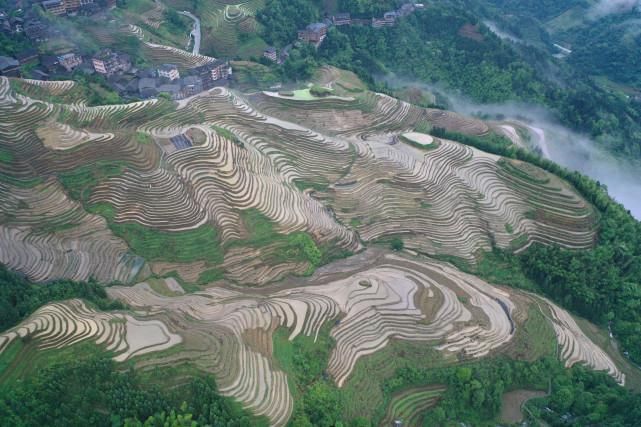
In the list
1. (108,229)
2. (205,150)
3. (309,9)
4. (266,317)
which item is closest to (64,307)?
(108,229)

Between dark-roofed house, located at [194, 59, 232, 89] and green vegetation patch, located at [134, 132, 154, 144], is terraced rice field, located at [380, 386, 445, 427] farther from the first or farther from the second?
dark-roofed house, located at [194, 59, 232, 89]

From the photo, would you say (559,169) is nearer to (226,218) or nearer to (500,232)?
(500,232)

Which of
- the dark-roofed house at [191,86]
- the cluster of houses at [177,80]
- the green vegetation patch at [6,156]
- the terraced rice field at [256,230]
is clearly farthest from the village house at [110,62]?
the green vegetation patch at [6,156]

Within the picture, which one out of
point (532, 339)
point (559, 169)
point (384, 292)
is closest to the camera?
point (532, 339)

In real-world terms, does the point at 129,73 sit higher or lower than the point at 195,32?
lower

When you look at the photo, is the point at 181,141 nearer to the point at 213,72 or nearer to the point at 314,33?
the point at 213,72

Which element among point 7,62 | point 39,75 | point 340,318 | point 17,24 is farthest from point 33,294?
point 17,24

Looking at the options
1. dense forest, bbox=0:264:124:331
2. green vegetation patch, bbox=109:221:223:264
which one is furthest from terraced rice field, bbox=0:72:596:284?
dense forest, bbox=0:264:124:331
